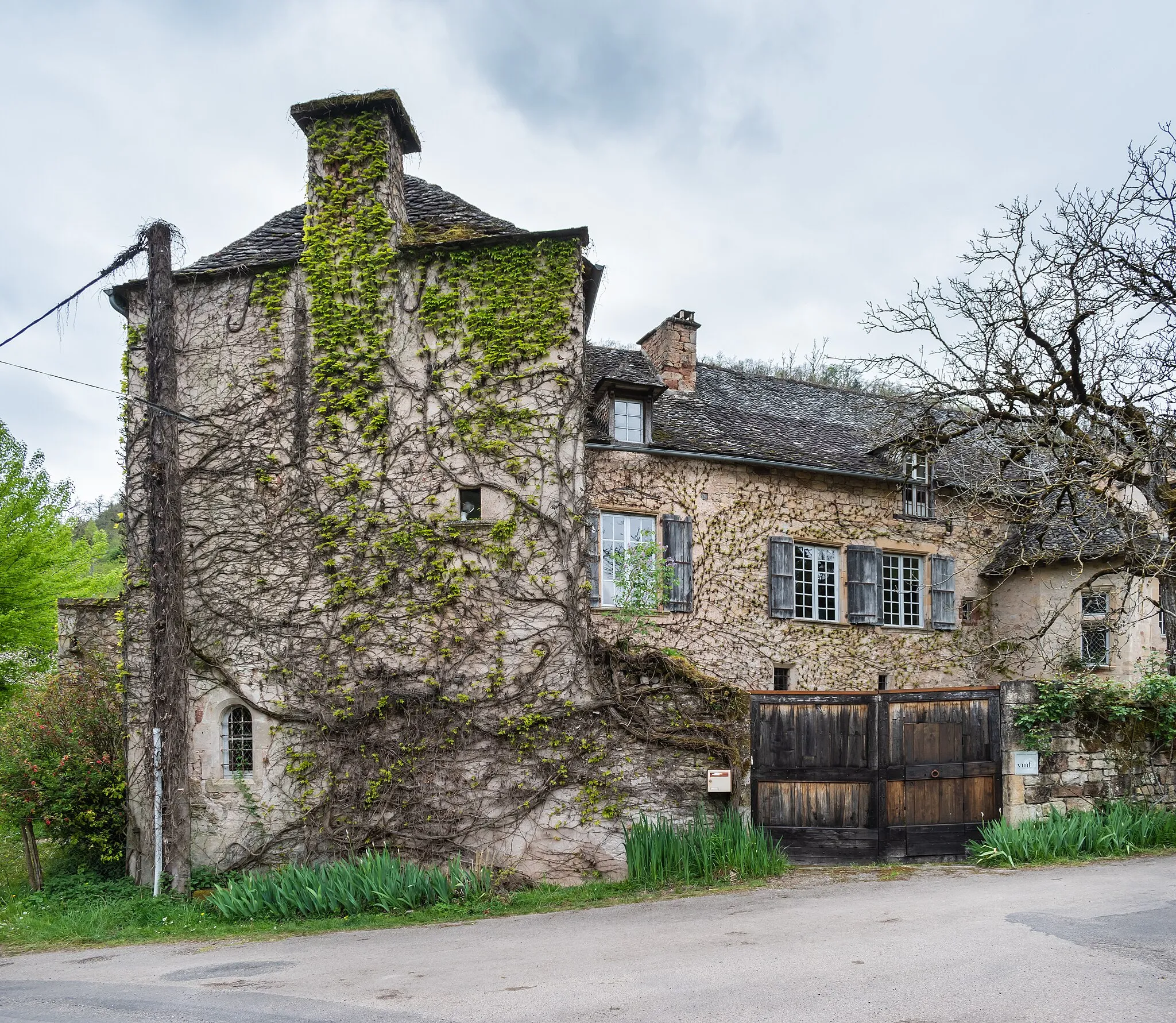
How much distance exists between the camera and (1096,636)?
19047mm

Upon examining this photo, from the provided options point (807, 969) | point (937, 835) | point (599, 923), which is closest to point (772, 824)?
point (937, 835)

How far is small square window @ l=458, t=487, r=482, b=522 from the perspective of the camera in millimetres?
11852

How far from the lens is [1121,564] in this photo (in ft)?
60.3

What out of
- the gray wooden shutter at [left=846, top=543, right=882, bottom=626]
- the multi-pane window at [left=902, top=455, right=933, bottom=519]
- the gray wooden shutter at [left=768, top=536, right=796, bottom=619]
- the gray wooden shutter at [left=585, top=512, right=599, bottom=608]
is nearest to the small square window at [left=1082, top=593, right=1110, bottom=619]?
the multi-pane window at [left=902, top=455, right=933, bottom=519]

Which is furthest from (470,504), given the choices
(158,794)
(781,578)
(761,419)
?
(761,419)

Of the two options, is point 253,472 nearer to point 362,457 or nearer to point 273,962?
point 362,457

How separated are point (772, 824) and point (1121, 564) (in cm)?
1084

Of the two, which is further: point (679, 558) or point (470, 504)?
point (679, 558)

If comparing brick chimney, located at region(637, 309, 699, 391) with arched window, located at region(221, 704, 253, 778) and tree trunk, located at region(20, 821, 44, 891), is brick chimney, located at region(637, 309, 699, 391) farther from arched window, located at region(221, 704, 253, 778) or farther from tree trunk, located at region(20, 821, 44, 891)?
tree trunk, located at region(20, 821, 44, 891)

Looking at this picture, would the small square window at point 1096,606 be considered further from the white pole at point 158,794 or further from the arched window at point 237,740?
the white pole at point 158,794

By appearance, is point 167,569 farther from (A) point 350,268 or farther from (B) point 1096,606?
(B) point 1096,606

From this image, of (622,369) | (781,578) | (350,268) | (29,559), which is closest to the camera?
(350,268)

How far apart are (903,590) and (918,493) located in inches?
77.2

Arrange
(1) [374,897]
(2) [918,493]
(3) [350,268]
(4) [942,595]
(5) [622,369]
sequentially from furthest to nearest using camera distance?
(2) [918,493] → (4) [942,595] → (5) [622,369] → (3) [350,268] → (1) [374,897]
